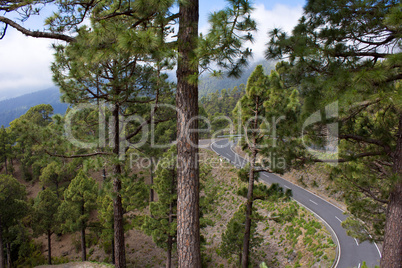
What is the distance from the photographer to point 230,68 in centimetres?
355

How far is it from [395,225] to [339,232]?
9.84 metres

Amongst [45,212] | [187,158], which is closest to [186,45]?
[187,158]

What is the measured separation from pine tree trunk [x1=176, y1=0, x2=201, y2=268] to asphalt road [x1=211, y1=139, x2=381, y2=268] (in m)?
5.84

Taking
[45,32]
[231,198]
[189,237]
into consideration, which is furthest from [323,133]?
[231,198]

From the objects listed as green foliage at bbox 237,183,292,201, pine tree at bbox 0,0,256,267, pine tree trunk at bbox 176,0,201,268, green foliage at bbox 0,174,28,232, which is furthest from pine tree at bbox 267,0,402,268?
green foliage at bbox 0,174,28,232

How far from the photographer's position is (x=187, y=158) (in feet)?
12.0

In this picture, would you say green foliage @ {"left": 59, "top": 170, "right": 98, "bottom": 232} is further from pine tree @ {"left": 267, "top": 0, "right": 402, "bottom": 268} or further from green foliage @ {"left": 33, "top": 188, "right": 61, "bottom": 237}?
pine tree @ {"left": 267, "top": 0, "right": 402, "bottom": 268}

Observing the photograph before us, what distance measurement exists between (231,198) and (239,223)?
8.81 meters

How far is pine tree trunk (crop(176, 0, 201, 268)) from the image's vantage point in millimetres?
3445

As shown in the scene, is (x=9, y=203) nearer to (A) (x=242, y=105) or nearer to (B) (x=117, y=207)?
(B) (x=117, y=207)

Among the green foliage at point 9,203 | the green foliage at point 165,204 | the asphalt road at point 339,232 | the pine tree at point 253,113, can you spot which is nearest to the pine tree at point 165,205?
the green foliage at point 165,204

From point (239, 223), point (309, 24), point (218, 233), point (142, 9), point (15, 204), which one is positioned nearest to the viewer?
point (142, 9)

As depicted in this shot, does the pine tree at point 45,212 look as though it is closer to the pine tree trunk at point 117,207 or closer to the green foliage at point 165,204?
the green foliage at point 165,204

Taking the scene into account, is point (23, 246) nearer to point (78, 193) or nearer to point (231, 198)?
point (78, 193)
